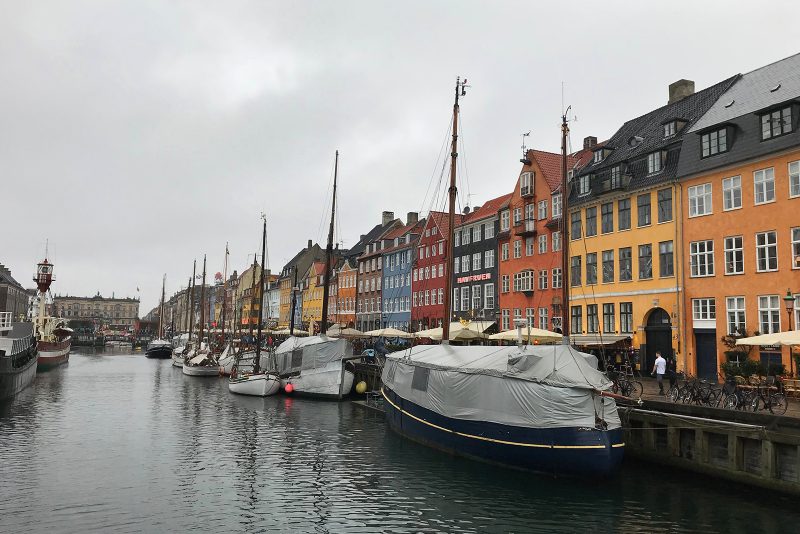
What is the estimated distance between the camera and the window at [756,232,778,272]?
31.8 meters

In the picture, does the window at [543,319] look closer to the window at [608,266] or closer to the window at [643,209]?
the window at [608,266]

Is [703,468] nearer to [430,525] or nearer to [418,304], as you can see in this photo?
[430,525]

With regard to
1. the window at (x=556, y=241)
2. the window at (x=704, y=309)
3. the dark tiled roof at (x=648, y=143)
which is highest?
the dark tiled roof at (x=648, y=143)

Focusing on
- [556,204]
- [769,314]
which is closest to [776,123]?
[769,314]

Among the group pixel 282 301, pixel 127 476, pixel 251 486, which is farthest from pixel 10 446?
pixel 282 301

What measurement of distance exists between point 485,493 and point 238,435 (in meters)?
14.4

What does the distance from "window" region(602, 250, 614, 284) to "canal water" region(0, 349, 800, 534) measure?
2028cm

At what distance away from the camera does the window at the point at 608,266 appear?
42.0 m

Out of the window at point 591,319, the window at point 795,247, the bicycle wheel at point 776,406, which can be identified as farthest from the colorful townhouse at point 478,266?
the bicycle wheel at point 776,406

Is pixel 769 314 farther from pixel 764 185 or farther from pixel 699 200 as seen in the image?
pixel 699 200

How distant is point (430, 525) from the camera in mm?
15820

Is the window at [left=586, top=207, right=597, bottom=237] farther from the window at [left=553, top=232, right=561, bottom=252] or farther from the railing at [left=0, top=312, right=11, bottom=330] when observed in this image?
the railing at [left=0, top=312, right=11, bottom=330]

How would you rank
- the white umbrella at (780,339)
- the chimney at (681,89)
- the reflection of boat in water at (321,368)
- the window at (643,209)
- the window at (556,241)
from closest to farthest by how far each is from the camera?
the white umbrella at (780,339), the window at (643,209), the reflection of boat in water at (321,368), the chimney at (681,89), the window at (556,241)

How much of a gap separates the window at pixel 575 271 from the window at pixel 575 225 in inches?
64.1
